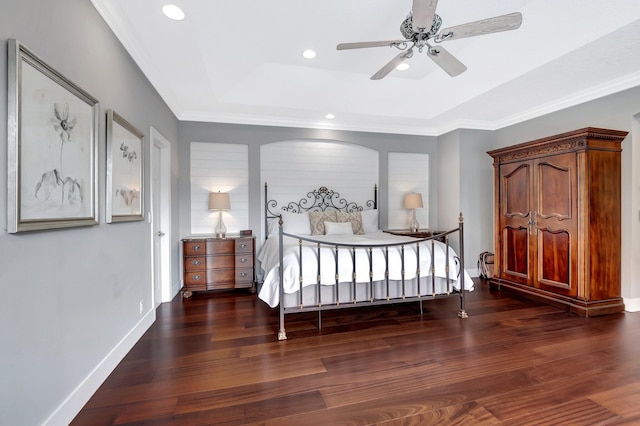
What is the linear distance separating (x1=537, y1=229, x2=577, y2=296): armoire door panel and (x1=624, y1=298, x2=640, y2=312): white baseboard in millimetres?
663

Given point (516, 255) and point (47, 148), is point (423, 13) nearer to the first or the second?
point (47, 148)

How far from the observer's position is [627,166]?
341 cm

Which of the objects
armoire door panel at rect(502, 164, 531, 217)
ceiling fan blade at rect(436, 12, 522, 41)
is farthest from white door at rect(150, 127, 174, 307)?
armoire door panel at rect(502, 164, 531, 217)

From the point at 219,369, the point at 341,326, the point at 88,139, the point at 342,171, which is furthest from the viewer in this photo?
the point at 342,171

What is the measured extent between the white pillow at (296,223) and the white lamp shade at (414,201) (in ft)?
5.80

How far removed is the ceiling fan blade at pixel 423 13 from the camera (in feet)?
6.09

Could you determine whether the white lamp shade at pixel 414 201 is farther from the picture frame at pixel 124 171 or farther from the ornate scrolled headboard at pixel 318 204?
the picture frame at pixel 124 171

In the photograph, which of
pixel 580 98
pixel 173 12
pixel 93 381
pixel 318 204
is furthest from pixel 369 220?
pixel 93 381

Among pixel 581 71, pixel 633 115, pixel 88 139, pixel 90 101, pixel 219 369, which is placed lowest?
pixel 219 369

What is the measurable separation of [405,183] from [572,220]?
253 cm

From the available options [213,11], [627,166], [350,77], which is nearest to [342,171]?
[350,77]

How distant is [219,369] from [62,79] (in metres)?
2.05

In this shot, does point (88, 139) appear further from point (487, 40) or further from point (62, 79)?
point (487, 40)

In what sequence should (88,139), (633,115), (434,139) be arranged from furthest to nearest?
1. (434,139)
2. (633,115)
3. (88,139)
